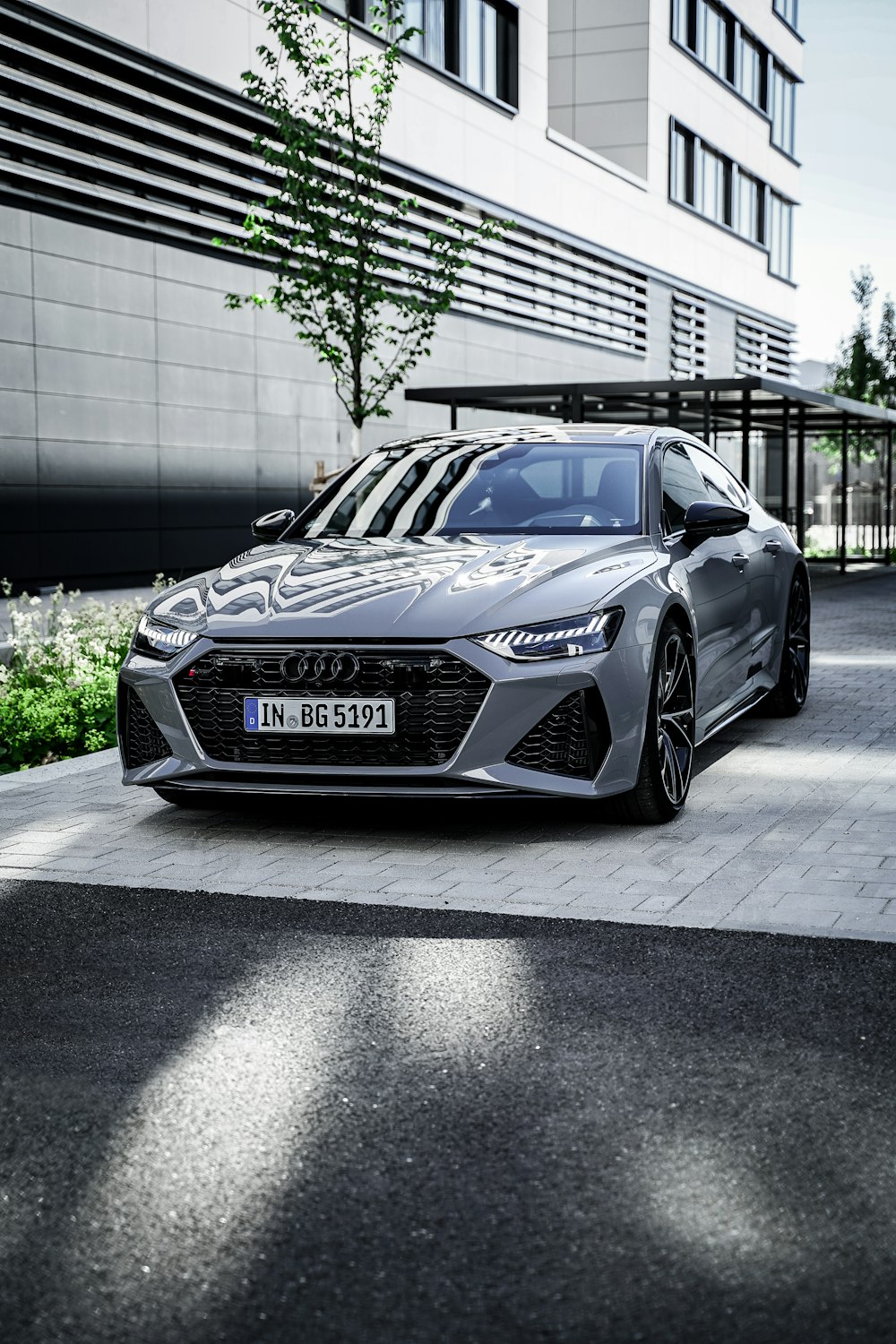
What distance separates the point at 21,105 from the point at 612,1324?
17.4 m

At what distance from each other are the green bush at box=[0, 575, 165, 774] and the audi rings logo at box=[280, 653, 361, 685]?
10.1ft

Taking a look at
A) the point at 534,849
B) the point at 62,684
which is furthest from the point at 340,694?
the point at 62,684

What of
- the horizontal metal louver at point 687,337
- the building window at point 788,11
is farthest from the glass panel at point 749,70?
the horizontal metal louver at point 687,337

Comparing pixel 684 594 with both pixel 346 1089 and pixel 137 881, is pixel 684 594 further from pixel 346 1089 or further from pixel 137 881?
pixel 346 1089

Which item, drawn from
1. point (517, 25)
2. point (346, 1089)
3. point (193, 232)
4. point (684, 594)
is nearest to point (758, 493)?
point (517, 25)

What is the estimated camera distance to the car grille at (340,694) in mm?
5695

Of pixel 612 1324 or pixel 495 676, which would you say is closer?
pixel 612 1324

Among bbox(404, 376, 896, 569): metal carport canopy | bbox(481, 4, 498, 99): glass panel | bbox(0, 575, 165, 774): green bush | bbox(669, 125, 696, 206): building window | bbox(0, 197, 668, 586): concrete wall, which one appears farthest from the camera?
bbox(669, 125, 696, 206): building window

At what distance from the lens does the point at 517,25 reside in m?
30.3

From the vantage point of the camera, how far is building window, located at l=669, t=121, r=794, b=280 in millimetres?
39500

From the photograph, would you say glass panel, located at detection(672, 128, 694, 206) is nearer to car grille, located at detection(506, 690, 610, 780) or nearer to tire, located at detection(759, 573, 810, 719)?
tire, located at detection(759, 573, 810, 719)

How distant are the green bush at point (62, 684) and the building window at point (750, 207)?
35997mm

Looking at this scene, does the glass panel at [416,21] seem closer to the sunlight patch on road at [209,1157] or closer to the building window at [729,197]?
the building window at [729,197]

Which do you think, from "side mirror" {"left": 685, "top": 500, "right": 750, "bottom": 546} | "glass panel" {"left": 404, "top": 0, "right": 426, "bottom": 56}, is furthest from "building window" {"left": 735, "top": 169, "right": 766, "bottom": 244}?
"side mirror" {"left": 685, "top": 500, "right": 750, "bottom": 546}
